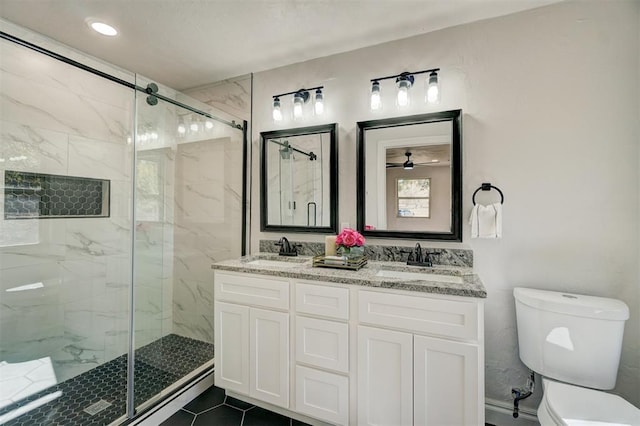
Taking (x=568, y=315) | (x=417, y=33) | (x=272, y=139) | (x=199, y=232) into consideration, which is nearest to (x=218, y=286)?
(x=199, y=232)

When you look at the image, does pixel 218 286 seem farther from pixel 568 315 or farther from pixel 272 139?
pixel 568 315

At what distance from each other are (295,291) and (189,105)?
168 cm

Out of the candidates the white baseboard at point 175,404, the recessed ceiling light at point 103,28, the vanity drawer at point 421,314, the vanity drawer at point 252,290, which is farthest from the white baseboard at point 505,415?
the recessed ceiling light at point 103,28

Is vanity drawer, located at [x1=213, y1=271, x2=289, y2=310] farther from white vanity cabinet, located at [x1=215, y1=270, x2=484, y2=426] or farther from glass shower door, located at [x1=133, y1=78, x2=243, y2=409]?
glass shower door, located at [x1=133, y1=78, x2=243, y2=409]

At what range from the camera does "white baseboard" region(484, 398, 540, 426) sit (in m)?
1.67

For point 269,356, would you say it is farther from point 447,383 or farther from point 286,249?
point 447,383

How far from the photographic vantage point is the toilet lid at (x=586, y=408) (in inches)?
44.1

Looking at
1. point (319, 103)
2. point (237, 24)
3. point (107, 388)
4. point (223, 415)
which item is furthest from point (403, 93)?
point (107, 388)

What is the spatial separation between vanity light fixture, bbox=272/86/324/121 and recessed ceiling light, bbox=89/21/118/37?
3.65 ft

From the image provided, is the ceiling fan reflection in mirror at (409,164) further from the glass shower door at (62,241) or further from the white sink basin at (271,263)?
the glass shower door at (62,241)

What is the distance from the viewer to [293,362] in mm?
1668

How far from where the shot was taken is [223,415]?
5.94ft

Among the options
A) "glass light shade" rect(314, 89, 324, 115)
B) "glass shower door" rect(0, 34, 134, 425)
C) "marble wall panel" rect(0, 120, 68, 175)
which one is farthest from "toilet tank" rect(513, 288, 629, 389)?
"marble wall panel" rect(0, 120, 68, 175)

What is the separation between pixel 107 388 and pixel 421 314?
6.79 feet
